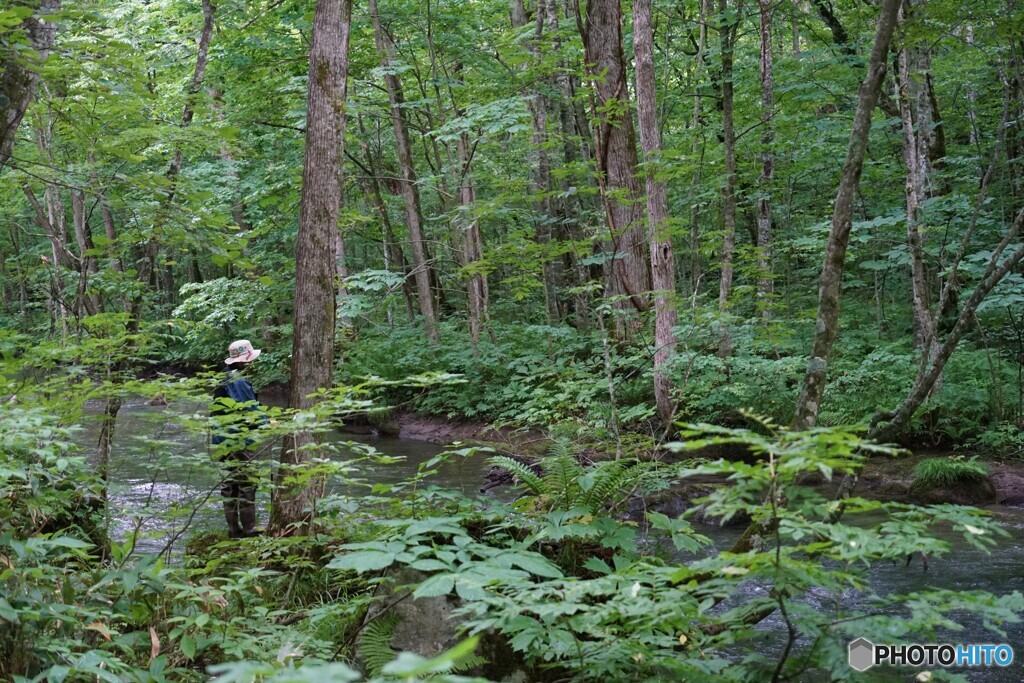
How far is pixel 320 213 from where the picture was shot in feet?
20.5

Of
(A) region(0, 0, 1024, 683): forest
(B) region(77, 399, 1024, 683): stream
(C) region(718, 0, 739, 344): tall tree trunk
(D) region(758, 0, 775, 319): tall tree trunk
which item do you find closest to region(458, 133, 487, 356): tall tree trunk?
(A) region(0, 0, 1024, 683): forest

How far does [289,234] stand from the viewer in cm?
1756

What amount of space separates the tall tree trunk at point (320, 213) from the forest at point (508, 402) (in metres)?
0.03

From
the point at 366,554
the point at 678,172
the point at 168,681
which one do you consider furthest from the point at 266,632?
the point at 678,172

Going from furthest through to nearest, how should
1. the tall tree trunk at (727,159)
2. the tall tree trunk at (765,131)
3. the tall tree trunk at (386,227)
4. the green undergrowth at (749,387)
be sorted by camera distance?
1. the tall tree trunk at (386,227)
2. the tall tree trunk at (765,131)
3. the tall tree trunk at (727,159)
4. the green undergrowth at (749,387)

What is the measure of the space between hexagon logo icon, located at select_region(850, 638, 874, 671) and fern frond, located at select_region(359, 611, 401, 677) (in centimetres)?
223

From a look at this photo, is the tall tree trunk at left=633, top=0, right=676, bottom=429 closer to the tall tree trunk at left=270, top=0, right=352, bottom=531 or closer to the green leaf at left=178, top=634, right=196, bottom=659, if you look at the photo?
the tall tree trunk at left=270, top=0, right=352, bottom=531

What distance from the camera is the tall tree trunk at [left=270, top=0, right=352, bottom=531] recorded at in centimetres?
616

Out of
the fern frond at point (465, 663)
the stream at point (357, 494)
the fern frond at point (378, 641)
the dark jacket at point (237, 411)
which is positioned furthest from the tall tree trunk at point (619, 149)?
the fern frond at point (465, 663)

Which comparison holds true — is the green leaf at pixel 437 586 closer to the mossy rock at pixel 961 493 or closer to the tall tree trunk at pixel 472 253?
the mossy rock at pixel 961 493

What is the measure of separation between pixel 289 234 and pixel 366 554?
15.7 m

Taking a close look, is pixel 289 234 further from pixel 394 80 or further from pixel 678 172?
pixel 678 172

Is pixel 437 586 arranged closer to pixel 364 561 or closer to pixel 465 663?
pixel 364 561
